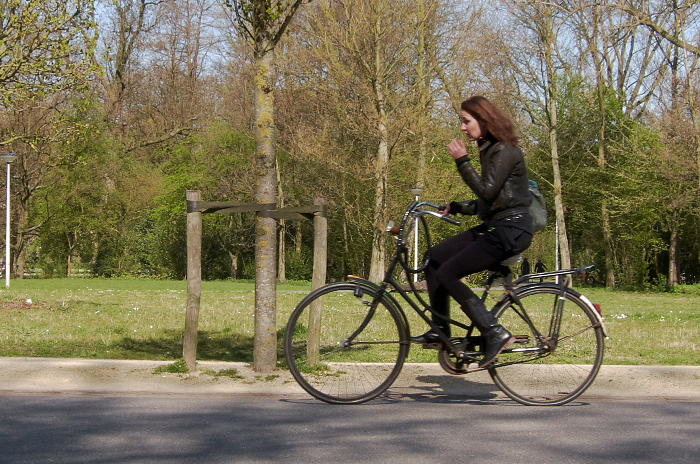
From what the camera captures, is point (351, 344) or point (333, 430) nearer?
point (333, 430)

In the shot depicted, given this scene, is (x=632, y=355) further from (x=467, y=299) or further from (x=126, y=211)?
(x=126, y=211)

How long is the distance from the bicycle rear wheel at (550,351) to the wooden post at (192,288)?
2362mm

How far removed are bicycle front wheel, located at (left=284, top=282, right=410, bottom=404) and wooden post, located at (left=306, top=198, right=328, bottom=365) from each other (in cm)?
5

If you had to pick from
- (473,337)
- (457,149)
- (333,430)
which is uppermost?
(457,149)

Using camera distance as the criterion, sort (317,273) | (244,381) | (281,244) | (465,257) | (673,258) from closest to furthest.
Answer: (465,257)
(244,381)
(317,273)
(673,258)
(281,244)

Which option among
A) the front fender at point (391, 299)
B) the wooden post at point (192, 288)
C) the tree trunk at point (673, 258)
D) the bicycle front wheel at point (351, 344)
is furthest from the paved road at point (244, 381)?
the tree trunk at point (673, 258)

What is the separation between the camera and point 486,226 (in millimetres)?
5207

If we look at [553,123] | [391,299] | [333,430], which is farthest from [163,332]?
[553,123]

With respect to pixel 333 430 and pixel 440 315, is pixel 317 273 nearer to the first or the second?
pixel 440 315

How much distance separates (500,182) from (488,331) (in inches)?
37.7

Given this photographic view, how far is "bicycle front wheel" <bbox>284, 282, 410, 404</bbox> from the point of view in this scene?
17.5 feet

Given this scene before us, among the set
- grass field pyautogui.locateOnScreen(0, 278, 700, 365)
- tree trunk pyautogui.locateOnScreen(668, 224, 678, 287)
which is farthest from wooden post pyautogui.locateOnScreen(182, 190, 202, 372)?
tree trunk pyautogui.locateOnScreen(668, 224, 678, 287)

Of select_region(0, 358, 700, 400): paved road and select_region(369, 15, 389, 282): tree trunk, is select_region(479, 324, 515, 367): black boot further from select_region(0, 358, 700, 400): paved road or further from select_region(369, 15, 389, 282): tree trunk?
select_region(369, 15, 389, 282): tree trunk

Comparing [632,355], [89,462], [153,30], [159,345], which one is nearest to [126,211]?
[153,30]
